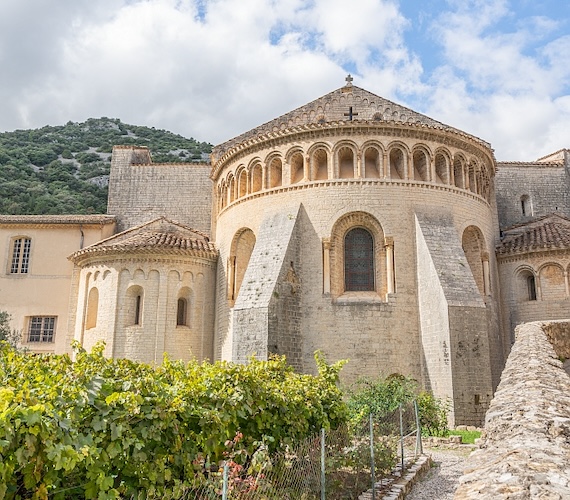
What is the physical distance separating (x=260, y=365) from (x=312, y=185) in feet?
35.6

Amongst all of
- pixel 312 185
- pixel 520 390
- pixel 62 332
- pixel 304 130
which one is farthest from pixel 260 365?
pixel 62 332

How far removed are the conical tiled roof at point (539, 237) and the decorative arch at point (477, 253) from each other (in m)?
1.80

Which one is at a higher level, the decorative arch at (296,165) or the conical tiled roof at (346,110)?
the conical tiled roof at (346,110)

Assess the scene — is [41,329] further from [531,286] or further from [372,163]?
[531,286]

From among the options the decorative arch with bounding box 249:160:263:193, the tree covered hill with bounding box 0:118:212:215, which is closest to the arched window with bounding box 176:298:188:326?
the decorative arch with bounding box 249:160:263:193

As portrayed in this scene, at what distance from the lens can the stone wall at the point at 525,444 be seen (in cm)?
296

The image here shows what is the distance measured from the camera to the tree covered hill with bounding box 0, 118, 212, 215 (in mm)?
46831

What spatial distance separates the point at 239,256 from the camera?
21.8m

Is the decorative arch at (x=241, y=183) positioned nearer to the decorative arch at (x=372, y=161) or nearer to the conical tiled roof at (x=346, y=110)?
the conical tiled roof at (x=346, y=110)

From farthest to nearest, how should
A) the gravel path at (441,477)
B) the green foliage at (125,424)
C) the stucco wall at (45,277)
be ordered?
the stucco wall at (45,277)
the gravel path at (441,477)
the green foliage at (125,424)

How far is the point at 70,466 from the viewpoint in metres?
3.87

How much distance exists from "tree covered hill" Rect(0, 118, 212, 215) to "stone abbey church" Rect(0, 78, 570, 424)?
22.0 meters

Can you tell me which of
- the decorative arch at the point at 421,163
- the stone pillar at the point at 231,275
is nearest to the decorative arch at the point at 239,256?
the stone pillar at the point at 231,275

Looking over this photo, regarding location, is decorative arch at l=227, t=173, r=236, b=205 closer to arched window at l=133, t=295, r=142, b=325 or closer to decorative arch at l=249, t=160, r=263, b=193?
decorative arch at l=249, t=160, r=263, b=193
